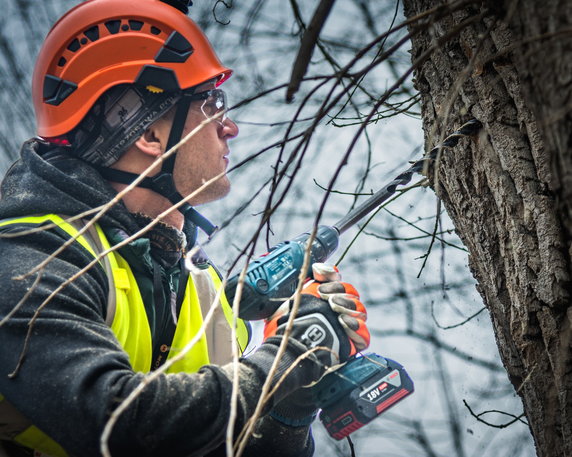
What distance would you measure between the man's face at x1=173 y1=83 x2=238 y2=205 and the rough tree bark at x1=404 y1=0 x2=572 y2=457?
103 centimetres

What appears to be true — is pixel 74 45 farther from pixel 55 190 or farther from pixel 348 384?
pixel 348 384

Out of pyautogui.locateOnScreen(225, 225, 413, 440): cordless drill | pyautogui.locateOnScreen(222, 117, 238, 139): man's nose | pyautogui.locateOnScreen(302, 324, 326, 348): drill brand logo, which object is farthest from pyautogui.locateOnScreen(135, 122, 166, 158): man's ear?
pyautogui.locateOnScreen(302, 324, 326, 348): drill brand logo

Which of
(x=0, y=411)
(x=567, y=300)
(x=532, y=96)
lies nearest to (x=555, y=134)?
(x=532, y=96)

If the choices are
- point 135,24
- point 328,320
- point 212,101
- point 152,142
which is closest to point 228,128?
point 212,101

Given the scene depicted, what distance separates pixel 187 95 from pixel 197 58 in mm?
167

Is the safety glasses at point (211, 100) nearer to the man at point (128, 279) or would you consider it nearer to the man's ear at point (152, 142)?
the man at point (128, 279)

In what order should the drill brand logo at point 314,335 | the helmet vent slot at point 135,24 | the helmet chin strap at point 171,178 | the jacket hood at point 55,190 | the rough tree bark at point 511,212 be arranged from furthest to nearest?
the helmet vent slot at point 135,24
the helmet chin strap at point 171,178
the drill brand logo at point 314,335
the jacket hood at point 55,190
the rough tree bark at point 511,212

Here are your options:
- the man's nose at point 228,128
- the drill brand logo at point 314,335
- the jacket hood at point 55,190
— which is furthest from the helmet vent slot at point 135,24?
the drill brand logo at point 314,335

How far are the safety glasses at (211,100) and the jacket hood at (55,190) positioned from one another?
574 mm

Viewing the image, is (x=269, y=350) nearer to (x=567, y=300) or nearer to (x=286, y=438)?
(x=286, y=438)

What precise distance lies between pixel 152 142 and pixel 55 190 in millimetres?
551

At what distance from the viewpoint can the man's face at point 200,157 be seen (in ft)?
8.16

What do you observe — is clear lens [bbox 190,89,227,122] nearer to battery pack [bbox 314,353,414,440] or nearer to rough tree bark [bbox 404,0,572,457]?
rough tree bark [bbox 404,0,572,457]

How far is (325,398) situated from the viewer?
2281 mm
